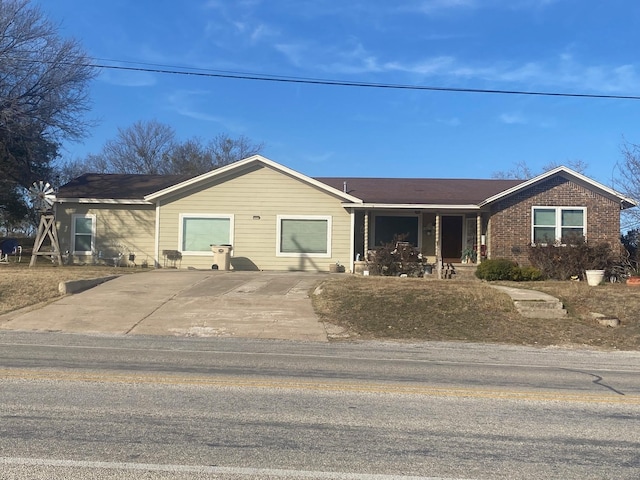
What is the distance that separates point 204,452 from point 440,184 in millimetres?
23869

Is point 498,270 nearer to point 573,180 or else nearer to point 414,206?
point 414,206

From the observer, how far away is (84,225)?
23094 millimetres

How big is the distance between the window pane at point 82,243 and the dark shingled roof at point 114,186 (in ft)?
5.60

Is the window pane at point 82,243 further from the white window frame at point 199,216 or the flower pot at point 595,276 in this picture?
the flower pot at point 595,276

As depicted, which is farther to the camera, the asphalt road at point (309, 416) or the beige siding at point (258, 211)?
the beige siding at point (258, 211)

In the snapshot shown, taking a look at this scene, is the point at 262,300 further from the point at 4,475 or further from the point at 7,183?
the point at 7,183

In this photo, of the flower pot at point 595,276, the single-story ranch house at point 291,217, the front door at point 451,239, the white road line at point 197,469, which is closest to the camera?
the white road line at point 197,469

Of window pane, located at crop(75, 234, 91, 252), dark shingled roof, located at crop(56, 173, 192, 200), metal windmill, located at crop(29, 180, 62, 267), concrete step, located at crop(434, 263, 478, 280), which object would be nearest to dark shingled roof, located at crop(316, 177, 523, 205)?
concrete step, located at crop(434, 263, 478, 280)

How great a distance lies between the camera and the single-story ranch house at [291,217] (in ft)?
69.2

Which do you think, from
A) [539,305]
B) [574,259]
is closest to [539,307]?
[539,305]

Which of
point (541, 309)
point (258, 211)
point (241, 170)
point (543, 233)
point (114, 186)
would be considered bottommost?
point (541, 309)

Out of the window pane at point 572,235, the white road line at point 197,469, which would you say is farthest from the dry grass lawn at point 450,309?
the white road line at point 197,469

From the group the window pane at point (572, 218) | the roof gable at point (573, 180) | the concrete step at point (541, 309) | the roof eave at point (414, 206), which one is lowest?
the concrete step at point (541, 309)

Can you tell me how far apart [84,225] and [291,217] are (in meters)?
8.76
